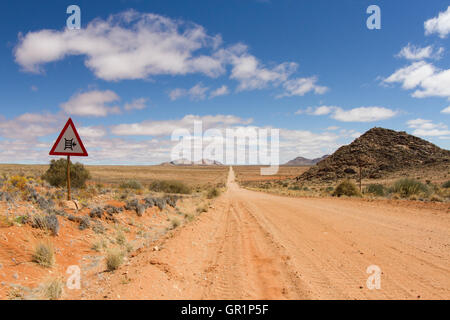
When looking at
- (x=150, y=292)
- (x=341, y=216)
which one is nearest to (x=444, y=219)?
(x=341, y=216)

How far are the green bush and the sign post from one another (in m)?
10.4

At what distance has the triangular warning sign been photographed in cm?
876

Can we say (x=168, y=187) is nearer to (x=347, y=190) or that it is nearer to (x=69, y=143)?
(x=347, y=190)

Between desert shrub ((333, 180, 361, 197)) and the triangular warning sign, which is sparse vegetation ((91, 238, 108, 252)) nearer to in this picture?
the triangular warning sign

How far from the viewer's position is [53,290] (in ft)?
14.7

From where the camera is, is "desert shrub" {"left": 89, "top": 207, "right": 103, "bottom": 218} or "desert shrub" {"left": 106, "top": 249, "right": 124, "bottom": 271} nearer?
"desert shrub" {"left": 106, "top": 249, "right": 124, "bottom": 271}

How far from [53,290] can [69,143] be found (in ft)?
18.4

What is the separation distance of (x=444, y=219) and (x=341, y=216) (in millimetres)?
4102

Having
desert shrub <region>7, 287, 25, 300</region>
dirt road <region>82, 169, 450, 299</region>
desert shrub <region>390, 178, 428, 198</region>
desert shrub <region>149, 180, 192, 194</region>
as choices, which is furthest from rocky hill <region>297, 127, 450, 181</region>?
desert shrub <region>7, 287, 25, 300</region>

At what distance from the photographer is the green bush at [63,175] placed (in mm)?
18375

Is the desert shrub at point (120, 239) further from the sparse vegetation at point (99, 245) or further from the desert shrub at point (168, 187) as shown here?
the desert shrub at point (168, 187)

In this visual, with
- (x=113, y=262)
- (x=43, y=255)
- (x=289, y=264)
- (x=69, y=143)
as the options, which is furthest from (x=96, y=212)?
(x=289, y=264)

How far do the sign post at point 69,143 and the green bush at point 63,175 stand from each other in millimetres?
10381
